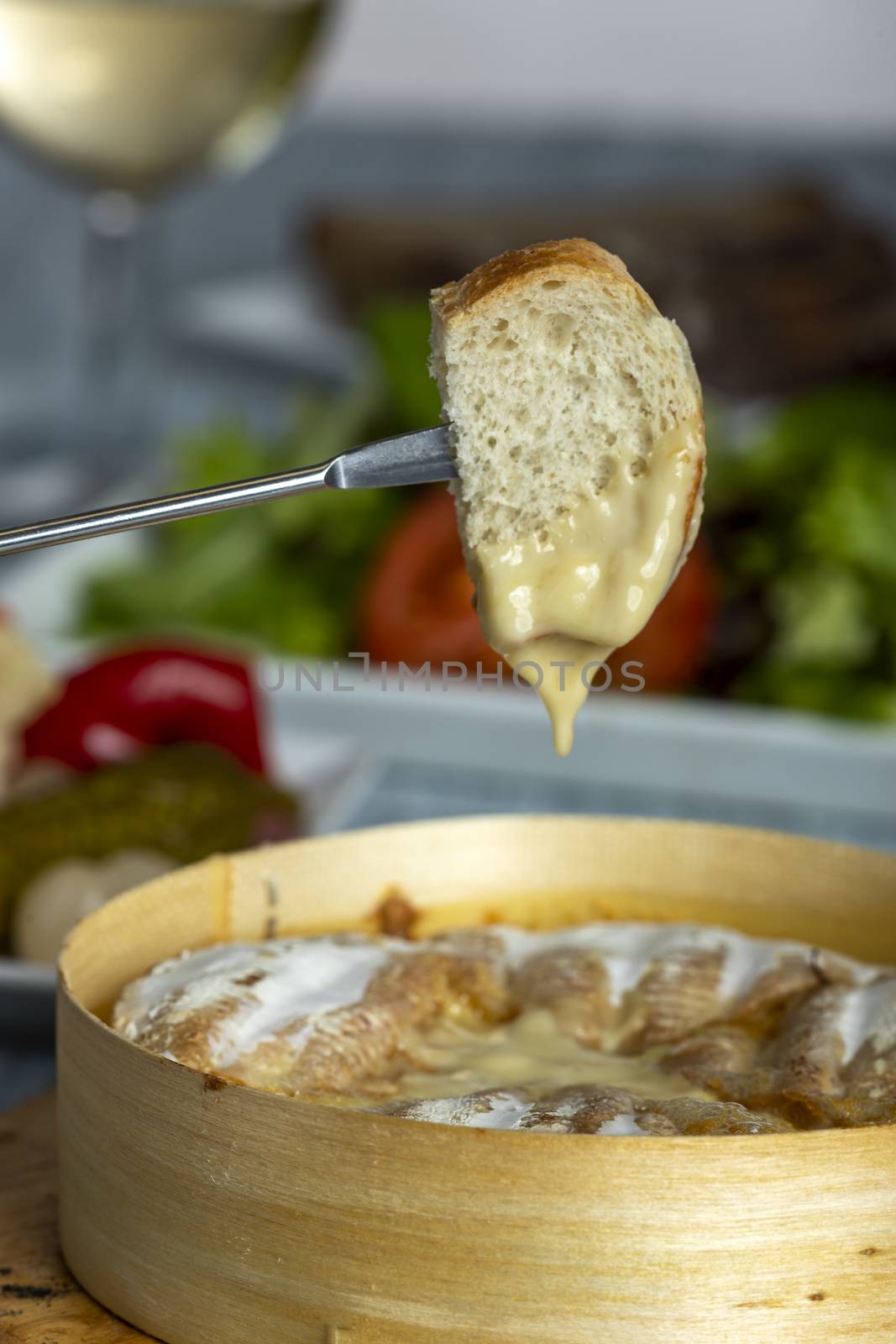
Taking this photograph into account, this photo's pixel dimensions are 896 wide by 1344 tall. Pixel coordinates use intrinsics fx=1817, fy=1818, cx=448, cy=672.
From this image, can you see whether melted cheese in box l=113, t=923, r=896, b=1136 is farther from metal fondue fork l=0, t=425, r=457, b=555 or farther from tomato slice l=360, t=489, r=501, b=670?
tomato slice l=360, t=489, r=501, b=670

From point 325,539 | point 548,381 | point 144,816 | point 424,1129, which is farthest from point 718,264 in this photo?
point 424,1129

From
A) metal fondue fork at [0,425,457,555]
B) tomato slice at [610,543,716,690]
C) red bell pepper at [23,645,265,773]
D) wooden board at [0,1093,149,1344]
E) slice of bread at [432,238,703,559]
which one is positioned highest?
slice of bread at [432,238,703,559]

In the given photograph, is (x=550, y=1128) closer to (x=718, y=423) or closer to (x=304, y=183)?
(x=718, y=423)

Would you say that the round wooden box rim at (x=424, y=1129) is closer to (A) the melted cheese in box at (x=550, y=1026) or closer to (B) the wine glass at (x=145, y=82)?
(A) the melted cheese in box at (x=550, y=1026)

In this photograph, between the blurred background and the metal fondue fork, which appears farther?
the blurred background

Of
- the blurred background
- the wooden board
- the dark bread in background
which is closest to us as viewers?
the wooden board

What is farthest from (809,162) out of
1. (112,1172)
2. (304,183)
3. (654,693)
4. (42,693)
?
(112,1172)

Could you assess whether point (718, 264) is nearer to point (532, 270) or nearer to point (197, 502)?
point (532, 270)

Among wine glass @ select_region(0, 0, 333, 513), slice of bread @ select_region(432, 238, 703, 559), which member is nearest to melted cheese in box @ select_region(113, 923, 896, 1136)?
slice of bread @ select_region(432, 238, 703, 559)
